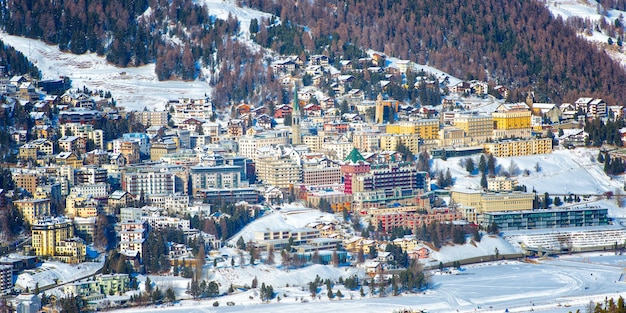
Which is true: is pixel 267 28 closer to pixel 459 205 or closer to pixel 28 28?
pixel 28 28

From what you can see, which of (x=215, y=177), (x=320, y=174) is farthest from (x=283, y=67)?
(x=215, y=177)

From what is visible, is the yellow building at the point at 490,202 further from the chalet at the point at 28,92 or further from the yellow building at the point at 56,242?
the chalet at the point at 28,92

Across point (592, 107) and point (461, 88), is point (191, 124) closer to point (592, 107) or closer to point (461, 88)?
point (461, 88)

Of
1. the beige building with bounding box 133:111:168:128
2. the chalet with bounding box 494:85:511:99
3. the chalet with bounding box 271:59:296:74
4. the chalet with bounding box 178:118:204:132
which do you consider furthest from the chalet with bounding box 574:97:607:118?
the beige building with bounding box 133:111:168:128

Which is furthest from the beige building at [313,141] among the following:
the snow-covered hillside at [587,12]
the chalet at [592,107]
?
the snow-covered hillside at [587,12]

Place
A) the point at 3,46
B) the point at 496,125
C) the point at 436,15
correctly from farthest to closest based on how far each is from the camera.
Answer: the point at 436,15 → the point at 3,46 → the point at 496,125

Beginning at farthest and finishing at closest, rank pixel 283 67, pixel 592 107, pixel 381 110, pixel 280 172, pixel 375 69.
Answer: pixel 283 67, pixel 375 69, pixel 592 107, pixel 381 110, pixel 280 172

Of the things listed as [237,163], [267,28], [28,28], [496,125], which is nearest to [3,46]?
[28,28]
